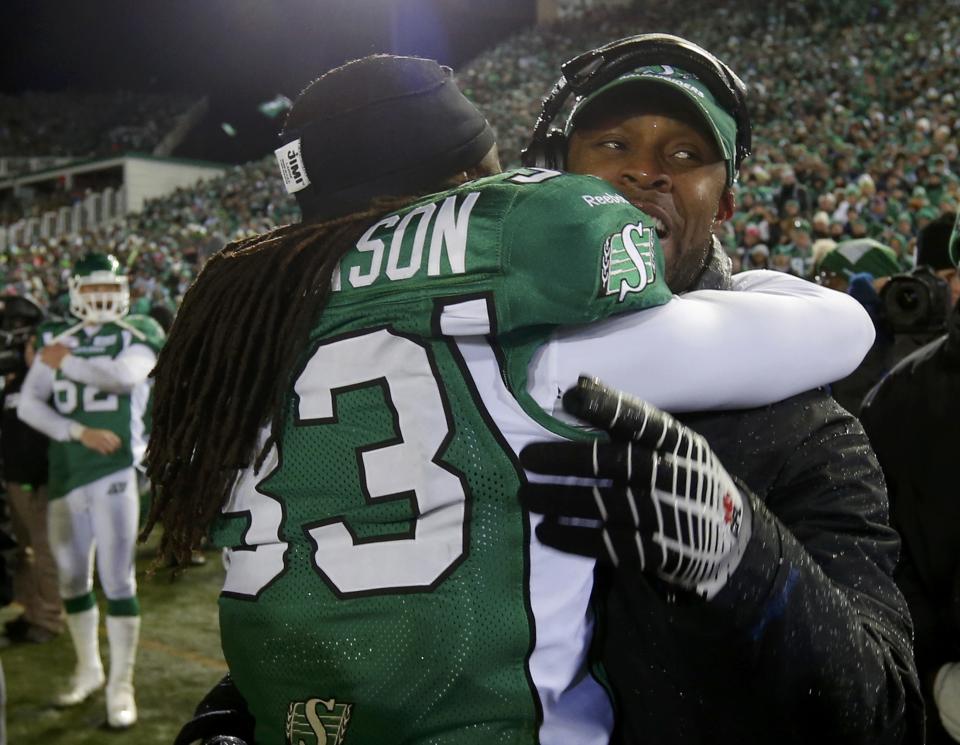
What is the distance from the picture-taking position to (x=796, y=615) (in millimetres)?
869

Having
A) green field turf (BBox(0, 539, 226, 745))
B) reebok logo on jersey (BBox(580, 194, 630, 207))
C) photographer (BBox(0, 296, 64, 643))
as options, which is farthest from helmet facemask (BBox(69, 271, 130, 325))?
reebok logo on jersey (BBox(580, 194, 630, 207))

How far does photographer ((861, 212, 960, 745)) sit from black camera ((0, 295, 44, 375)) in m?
4.78

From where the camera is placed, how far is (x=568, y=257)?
0.85 metres

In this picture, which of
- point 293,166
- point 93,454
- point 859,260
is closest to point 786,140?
point 859,260

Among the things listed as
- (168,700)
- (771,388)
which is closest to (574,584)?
(771,388)

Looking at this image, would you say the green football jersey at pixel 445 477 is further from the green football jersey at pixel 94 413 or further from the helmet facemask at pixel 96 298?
the helmet facemask at pixel 96 298

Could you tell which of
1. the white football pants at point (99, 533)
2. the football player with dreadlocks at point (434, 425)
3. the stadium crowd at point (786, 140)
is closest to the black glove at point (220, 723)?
the football player with dreadlocks at point (434, 425)

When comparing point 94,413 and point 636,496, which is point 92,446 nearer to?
point 94,413

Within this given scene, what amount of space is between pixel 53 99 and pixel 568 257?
47.7 meters

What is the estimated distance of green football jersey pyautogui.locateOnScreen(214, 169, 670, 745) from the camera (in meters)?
0.85

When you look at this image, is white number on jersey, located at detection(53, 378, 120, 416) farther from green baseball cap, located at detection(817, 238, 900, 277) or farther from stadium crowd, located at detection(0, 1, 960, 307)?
stadium crowd, located at detection(0, 1, 960, 307)

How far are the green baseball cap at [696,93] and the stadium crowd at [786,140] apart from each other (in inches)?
180

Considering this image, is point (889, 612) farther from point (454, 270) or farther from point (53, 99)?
point (53, 99)

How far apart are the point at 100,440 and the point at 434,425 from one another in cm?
366
